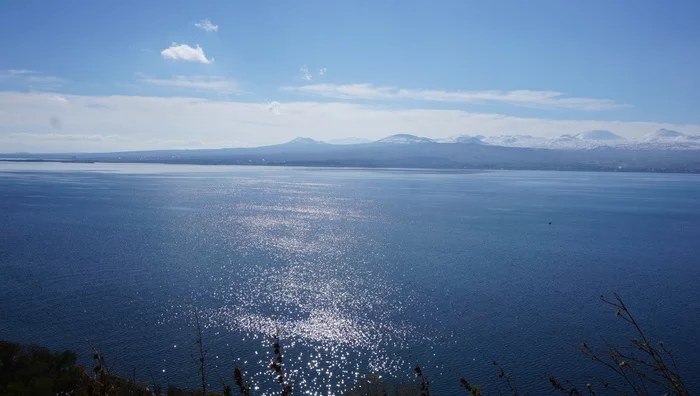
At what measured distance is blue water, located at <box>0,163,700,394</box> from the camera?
10.6 metres

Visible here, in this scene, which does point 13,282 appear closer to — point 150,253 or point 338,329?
point 150,253

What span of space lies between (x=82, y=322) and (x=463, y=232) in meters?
18.3

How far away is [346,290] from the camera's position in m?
15.2

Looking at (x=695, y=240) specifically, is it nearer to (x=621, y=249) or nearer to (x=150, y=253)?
(x=621, y=249)

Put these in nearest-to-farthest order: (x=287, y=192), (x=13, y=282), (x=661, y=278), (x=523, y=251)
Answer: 1. (x=13, y=282)
2. (x=661, y=278)
3. (x=523, y=251)
4. (x=287, y=192)

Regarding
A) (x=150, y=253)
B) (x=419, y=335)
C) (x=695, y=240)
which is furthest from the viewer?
(x=695, y=240)

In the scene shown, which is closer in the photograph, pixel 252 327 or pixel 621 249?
pixel 252 327

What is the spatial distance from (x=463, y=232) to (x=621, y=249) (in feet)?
23.5

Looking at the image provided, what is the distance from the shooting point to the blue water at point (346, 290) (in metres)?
10.6

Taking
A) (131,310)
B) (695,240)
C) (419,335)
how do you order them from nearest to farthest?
(419,335)
(131,310)
(695,240)

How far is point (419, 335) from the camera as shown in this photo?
1172 cm

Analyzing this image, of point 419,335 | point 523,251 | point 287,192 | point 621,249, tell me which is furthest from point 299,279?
point 287,192

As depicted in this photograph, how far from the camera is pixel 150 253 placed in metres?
20.0

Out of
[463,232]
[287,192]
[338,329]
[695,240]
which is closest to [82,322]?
[338,329]
